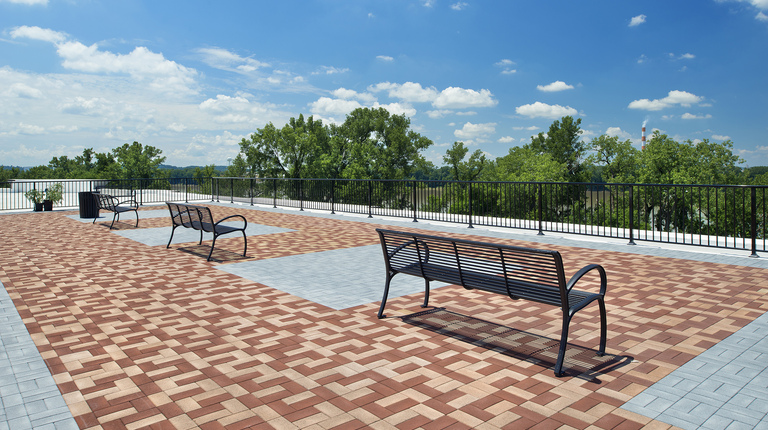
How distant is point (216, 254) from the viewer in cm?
970

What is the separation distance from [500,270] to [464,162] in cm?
9100

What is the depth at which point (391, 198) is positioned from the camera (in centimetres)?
1705

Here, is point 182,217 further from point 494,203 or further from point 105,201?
point 494,203

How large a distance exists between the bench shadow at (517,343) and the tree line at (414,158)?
60569 mm

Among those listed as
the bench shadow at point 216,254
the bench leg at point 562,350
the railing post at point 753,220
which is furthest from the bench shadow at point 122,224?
the railing post at point 753,220

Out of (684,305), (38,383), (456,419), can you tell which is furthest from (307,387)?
(684,305)

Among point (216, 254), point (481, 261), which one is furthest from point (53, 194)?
point (481, 261)

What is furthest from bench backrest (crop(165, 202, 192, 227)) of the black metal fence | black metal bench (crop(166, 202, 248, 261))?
the black metal fence

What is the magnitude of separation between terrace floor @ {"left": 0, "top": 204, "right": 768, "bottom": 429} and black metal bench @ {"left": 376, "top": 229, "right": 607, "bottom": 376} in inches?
19.3

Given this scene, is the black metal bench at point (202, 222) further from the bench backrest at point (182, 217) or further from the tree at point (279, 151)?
the tree at point (279, 151)

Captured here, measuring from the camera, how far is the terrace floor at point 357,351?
3.32 meters

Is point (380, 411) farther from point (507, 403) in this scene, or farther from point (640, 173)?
point (640, 173)

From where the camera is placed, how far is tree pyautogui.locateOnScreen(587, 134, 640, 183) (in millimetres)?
78812

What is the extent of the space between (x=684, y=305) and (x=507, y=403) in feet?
11.8
